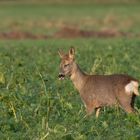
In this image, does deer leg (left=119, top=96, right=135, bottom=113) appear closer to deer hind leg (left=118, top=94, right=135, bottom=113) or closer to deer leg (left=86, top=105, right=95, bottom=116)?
deer hind leg (left=118, top=94, right=135, bottom=113)

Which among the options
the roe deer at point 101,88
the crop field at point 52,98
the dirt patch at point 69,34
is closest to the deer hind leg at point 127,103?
the roe deer at point 101,88

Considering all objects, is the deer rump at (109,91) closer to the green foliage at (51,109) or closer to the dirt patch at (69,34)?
the green foliage at (51,109)

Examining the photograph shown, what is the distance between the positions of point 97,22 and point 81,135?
34.6m

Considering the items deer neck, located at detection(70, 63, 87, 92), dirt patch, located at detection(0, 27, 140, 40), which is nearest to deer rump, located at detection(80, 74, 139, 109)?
deer neck, located at detection(70, 63, 87, 92)

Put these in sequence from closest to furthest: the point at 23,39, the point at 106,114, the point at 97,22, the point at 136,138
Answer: the point at 136,138, the point at 106,114, the point at 23,39, the point at 97,22

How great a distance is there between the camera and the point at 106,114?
12.9 metres

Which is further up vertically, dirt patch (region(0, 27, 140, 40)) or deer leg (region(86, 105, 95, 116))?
dirt patch (region(0, 27, 140, 40))

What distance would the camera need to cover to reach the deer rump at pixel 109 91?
1214 centimetres

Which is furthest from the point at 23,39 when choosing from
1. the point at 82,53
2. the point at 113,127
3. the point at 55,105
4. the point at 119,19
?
the point at 113,127

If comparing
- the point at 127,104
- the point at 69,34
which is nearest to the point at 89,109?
the point at 127,104

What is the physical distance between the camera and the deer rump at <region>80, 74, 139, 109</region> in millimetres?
12141

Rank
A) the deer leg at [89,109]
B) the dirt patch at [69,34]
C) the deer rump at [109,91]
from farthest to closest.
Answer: the dirt patch at [69,34] < the deer leg at [89,109] < the deer rump at [109,91]

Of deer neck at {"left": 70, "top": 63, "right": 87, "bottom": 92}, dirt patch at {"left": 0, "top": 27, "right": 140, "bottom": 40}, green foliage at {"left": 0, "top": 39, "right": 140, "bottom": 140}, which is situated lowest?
green foliage at {"left": 0, "top": 39, "right": 140, "bottom": 140}

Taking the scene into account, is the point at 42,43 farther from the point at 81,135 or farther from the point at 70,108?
the point at 81,135
